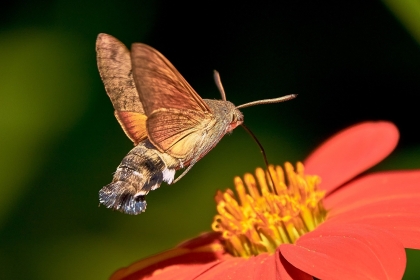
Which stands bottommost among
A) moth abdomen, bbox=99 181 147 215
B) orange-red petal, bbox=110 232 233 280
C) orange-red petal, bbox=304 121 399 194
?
orange-red petal, bbox=110 232 233 280

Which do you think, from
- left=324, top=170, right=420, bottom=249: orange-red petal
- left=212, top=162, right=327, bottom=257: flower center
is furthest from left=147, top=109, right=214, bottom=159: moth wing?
left=324, top=170, right=420, bottom=249: orange-red petal

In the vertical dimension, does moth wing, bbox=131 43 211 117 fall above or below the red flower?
above

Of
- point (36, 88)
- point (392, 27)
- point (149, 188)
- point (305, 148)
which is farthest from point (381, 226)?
point (36, 88)

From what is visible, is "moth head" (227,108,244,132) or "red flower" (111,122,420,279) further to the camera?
"moth head" (227,108,244,132)

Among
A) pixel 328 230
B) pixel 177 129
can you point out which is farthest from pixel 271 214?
pixel 177 129

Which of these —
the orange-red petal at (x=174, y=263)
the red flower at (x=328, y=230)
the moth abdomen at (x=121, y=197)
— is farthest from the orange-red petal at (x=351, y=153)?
the moth abdomen at (x=121, y=197)

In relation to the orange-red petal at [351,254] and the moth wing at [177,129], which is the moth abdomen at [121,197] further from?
the orange-red petal at [351,254]

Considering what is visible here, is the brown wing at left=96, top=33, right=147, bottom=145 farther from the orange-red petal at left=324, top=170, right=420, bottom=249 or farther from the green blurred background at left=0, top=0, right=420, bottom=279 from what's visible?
the green blurred background at left=0, top=0, right=420, bottom=279
